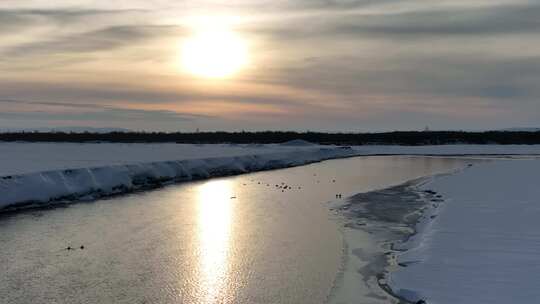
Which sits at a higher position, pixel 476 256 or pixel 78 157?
pixel 78 157

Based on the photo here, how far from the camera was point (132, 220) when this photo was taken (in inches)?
607

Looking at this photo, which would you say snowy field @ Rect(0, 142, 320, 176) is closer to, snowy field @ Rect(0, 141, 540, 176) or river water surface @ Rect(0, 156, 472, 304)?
snowy field @ Rect(0, 141, 540, 176)

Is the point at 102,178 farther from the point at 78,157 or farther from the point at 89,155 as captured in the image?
the point at 89,155

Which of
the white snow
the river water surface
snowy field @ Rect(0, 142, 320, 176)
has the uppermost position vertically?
snowy field @ Rect(0, 142, 320, 176)

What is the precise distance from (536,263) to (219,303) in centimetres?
521

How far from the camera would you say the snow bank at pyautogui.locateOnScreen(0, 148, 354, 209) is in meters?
18.5

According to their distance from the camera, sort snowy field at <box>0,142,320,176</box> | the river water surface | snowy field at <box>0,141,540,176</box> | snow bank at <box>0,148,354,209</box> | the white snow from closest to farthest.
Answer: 1. the white snow
2. the river water surface
3. snow bank at <box>0,148,354,209</box>
4. snowy field at <box>0,142,320,176</box>
5. snowy field at <box>0,141,540,176</box>

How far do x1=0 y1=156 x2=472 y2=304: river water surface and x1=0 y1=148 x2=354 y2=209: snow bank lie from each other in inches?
54.0

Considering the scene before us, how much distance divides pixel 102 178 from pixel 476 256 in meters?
16.5

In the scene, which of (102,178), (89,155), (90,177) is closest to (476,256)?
(90,177)

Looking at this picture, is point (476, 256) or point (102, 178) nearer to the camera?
point (476, 256)

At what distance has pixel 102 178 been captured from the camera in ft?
75.5

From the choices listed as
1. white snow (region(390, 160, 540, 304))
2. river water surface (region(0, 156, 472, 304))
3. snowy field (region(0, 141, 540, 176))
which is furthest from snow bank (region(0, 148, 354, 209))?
white snow (region(390, 160, 540, 304))

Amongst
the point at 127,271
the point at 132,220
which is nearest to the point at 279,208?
the point at 132,220
